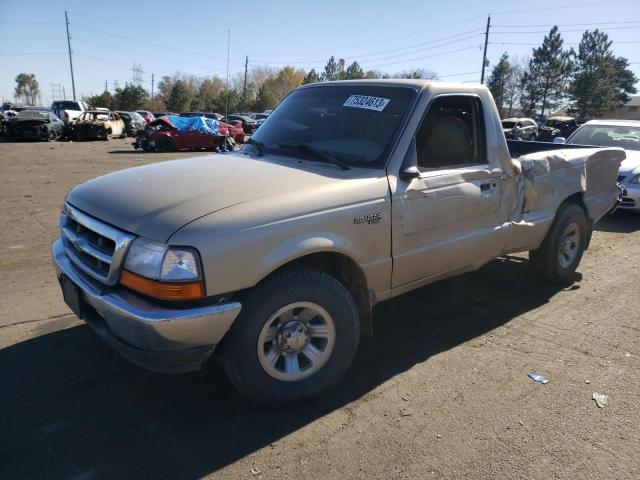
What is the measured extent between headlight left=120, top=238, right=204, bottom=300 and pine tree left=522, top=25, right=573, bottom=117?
72655mm

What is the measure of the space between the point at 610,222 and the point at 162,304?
337 inches

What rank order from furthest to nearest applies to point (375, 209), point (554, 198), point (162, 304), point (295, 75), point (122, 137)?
point (295, 75) → point (122, 137) → point (554, 198) → point (375, 209) → point (162, 304)

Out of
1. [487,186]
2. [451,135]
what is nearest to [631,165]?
[487,186]

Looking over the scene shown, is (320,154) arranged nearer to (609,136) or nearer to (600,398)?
(600,398)

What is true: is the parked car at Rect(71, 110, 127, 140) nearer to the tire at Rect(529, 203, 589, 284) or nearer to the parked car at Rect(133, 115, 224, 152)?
the parked car at Rect(133, 115, 224, 152)

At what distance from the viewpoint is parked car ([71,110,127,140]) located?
26.5 meters

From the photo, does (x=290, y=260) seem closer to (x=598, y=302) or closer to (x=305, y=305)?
(x=305, y=305)

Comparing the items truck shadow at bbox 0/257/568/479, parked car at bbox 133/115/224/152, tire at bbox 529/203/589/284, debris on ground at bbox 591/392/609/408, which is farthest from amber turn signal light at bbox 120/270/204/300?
parked car at bbox 133/115/224/152

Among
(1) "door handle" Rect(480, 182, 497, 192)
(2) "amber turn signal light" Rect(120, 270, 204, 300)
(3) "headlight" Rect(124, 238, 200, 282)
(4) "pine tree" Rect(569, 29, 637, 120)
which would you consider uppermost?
(4) "pine tree" Rect(569, 29, 637, 120)

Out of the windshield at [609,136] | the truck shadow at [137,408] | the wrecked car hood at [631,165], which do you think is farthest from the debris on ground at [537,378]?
the windshield at [609,136]

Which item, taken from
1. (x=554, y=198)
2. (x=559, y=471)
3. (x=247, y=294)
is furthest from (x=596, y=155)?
(x=247, y=294)

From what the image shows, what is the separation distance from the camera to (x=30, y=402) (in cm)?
296

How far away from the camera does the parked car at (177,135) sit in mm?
21469

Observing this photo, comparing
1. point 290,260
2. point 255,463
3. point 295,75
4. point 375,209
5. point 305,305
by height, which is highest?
point 295,75
